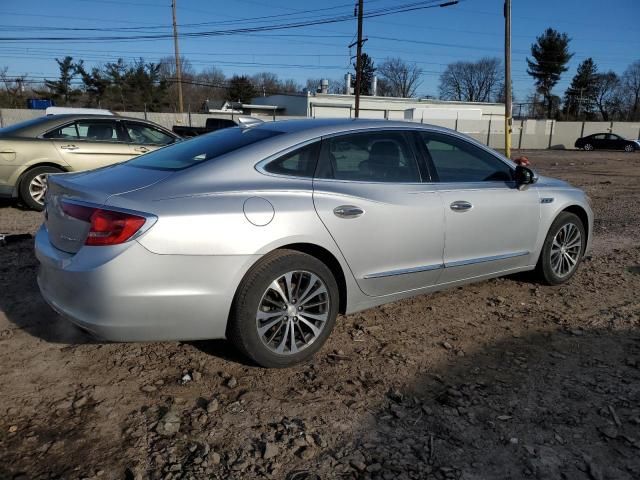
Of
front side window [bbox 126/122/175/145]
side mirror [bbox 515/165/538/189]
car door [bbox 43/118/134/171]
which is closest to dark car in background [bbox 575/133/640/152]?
front side window [bbox 126/122/175/145]

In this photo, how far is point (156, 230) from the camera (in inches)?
110

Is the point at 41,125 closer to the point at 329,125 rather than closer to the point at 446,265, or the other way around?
the point at 329,125

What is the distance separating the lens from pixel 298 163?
3.43 metres

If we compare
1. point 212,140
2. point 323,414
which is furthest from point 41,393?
point 212,140

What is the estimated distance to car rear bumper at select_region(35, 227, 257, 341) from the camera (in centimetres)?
277

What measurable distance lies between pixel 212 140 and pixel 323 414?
2.08m

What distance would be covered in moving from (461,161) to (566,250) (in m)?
1.64

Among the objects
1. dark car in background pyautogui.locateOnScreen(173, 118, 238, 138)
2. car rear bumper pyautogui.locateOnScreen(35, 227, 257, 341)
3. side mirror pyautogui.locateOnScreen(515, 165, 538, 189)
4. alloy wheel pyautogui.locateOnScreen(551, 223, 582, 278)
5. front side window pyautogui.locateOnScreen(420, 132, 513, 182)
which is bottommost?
alloy wheel pyautogui.locateOnScreen(551, 223, 582, 278)

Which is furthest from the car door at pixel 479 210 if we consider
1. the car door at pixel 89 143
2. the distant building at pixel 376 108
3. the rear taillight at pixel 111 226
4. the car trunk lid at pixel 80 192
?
the distant building at pixel 376 108

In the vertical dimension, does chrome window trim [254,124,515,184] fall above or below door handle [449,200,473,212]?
above

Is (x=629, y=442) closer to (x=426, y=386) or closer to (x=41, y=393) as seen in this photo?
(x=426, y=386)

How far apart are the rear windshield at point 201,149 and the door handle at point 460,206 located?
142 cm

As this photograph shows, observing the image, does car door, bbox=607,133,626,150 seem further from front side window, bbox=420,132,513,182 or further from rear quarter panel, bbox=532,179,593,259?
front side window, bbox=420,132,513,182

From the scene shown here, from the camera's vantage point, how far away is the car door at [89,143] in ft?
25.8
